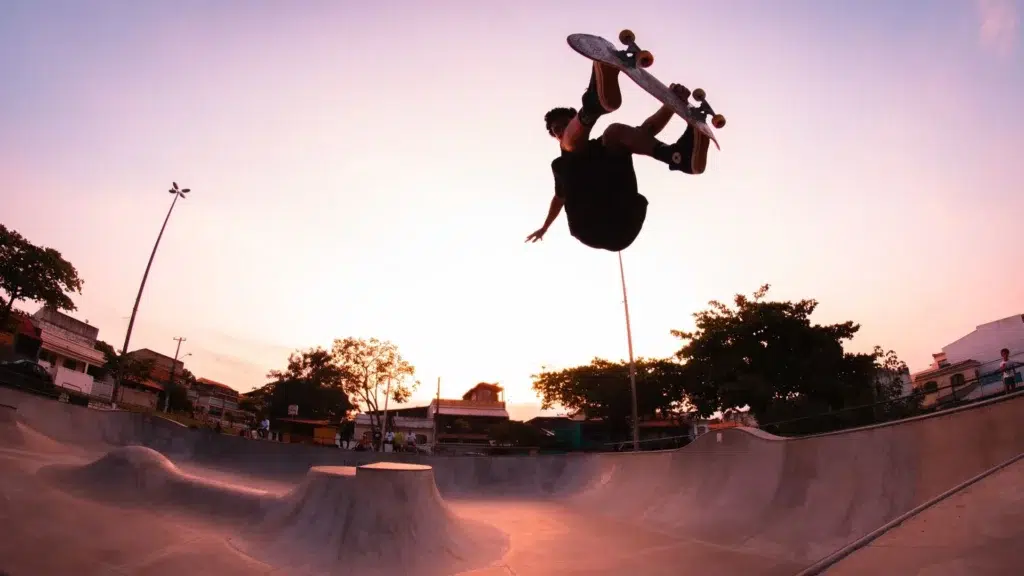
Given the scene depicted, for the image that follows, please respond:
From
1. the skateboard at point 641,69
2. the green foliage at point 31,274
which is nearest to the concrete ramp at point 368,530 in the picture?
the skateboard at point 641,69

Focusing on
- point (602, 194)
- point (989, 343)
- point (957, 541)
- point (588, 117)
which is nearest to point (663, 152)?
point (602, 194)

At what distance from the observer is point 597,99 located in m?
3.66

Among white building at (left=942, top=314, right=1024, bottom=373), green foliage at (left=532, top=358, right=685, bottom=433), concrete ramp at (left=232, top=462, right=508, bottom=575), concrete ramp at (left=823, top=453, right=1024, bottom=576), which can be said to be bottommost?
concrete ramp at (left=232, top=462, right=508, bottom=575)

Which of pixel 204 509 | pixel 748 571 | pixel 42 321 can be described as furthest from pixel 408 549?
pixel 42 321

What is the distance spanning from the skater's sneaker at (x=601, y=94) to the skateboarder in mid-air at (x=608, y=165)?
0.02 meters

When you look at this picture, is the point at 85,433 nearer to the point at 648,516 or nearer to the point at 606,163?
the point at 648,516

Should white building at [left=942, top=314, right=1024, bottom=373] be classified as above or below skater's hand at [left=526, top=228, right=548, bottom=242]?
above

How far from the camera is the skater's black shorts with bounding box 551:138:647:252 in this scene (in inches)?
166

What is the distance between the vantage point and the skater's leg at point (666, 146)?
3912 millimetres

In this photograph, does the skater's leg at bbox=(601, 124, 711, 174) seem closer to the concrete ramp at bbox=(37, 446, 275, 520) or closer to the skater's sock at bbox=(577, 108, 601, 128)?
the skater's sock at bbox=(577, 108, 601, 128)

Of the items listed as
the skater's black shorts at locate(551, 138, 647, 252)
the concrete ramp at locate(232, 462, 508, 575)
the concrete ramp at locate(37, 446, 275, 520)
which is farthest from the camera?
the concrete ramp at locate(37, 446, 275, 520)

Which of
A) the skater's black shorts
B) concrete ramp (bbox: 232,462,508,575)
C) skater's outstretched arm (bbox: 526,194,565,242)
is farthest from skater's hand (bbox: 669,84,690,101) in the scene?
concrete ramp (bbox: 232,462,508,575)

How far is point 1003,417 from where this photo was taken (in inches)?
239

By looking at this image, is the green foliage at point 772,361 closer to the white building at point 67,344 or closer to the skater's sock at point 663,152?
the skater's sock at point 663,152
